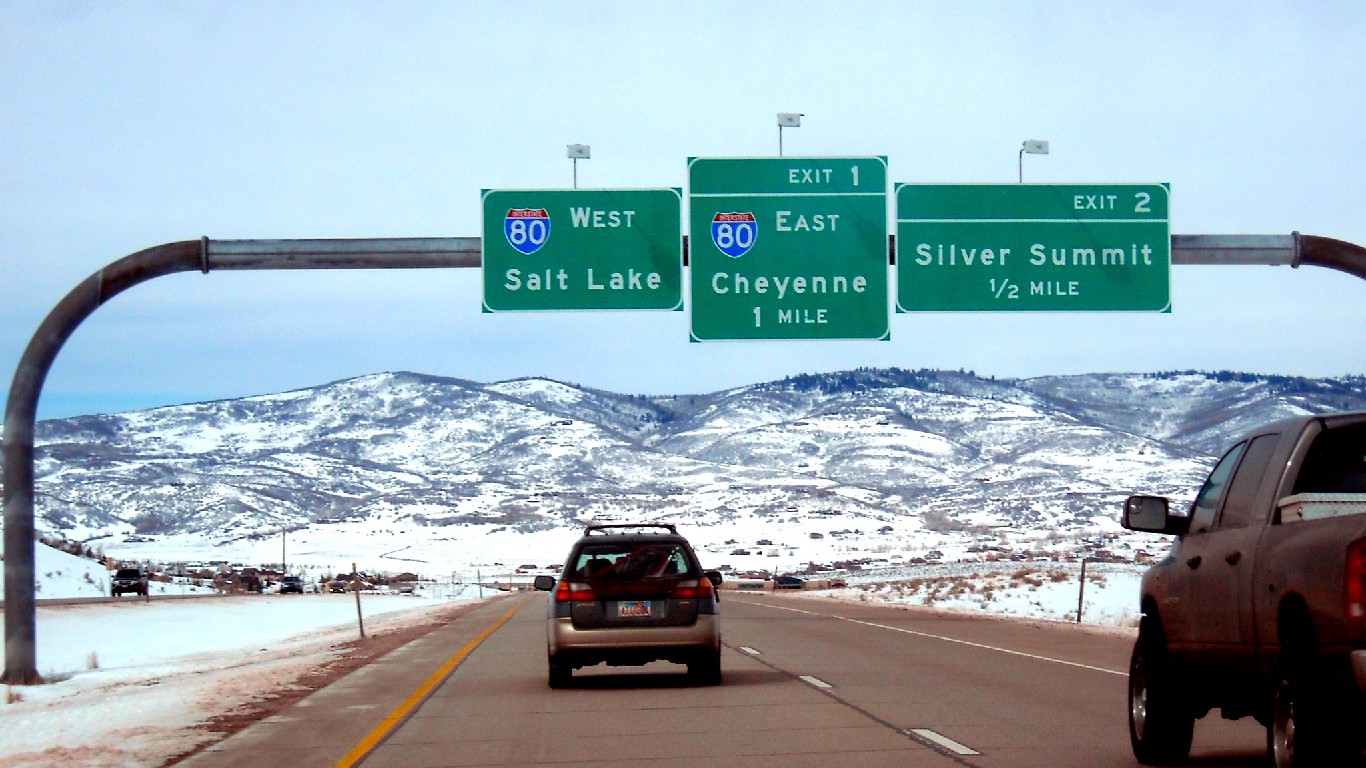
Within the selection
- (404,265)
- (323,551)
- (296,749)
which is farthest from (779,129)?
(323,551)

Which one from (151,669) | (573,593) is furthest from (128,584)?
(573,593)

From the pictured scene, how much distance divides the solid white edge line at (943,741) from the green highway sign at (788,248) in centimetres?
1262

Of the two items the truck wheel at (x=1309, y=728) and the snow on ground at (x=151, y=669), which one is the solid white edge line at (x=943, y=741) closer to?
the truck wheel at (x=1309, y=728)

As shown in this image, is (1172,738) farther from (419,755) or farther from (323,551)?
(323,551)

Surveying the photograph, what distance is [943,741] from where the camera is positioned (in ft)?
43.4

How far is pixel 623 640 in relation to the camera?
18406mm

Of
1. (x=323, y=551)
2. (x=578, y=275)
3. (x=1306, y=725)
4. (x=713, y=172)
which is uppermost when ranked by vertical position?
(x=713, y=172)

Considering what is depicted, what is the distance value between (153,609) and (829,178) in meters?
36.6

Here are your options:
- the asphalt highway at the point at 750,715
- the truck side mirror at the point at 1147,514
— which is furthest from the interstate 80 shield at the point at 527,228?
the truck side mirror at the point at 1147,514

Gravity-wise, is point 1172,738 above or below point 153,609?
above

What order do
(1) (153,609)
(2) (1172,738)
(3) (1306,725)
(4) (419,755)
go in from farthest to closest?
(1) (153,609)
(4) (419,755)
(2) (1172,738)
(3) (1306,725)

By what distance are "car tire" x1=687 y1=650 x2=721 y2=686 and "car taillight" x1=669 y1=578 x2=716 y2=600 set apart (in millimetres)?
657

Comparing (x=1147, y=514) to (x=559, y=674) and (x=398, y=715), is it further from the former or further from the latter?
(x=559, y=674)

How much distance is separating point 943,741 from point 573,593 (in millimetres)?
6264
